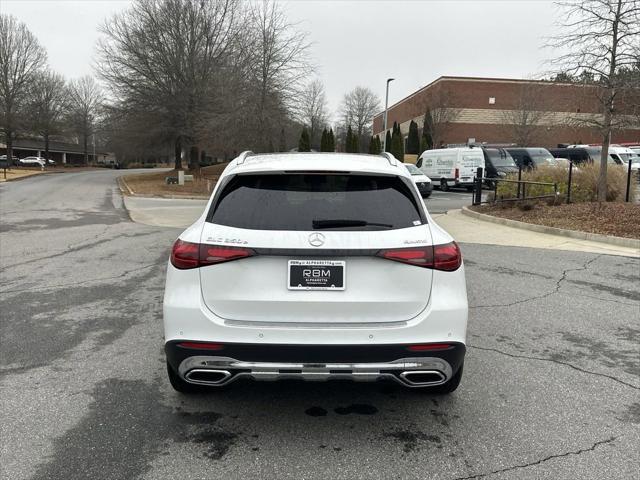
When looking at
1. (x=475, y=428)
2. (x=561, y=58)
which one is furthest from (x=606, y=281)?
(x=561, y=58)

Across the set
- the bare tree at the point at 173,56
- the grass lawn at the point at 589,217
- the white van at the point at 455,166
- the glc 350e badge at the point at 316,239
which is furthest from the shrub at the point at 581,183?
the bare tree at the point at 173,56

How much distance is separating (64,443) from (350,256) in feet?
6.64

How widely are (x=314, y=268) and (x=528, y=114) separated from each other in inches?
1826

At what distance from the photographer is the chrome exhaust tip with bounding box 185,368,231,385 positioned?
9.64 ft

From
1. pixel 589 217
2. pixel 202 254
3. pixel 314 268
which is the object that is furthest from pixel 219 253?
pixel 589 217

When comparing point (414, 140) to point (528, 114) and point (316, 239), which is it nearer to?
point (528, 114)

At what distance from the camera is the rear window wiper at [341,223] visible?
293cm

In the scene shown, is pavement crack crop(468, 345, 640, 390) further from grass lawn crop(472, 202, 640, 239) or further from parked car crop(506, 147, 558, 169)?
parked car crop(506, 147, 558, 169)

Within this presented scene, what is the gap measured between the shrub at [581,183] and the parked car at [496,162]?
31.8 ft

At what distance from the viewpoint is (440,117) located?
4928 cm

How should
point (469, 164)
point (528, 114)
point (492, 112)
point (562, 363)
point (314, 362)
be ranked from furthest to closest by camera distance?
point (492, 112), point (528, 114), point (469, 164), point (562, 363), point (314, 362)

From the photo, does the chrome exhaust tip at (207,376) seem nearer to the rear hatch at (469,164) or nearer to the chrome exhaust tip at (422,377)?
the chrome exhaust tip at (422,377)

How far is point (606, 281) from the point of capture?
755 cm

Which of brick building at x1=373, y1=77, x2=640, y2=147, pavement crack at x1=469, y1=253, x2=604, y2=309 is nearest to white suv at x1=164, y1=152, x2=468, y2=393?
pavement crack at x1=469, y1=253, x2=604, y2=309
